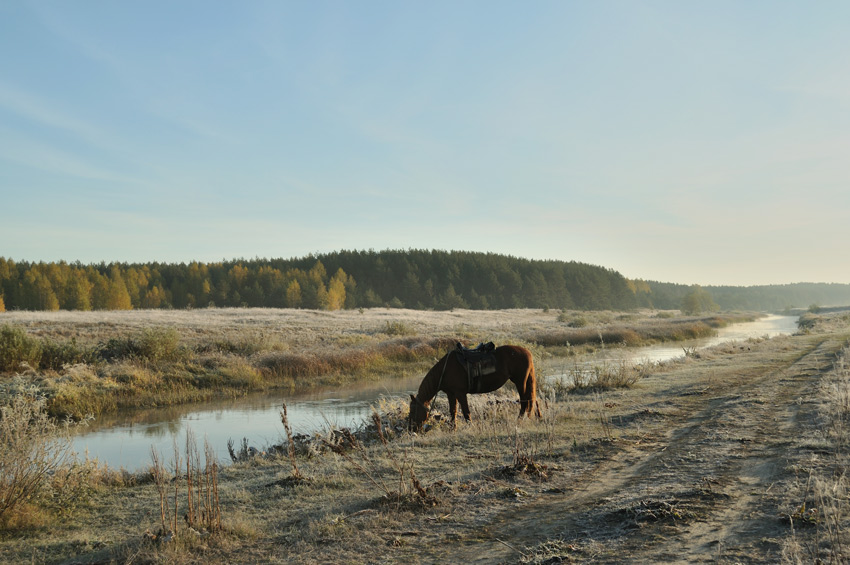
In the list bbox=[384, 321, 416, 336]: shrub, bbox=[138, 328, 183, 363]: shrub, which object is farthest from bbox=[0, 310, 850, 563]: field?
bbox=[384, 321, 416, 336]: shrub

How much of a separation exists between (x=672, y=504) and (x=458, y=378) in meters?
5.39

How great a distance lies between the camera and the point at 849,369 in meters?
15.8

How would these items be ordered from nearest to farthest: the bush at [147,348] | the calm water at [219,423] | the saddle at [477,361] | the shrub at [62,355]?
1. the saddle at [477,361]
2. the calm water at [219,423]
3. the shrub at [62,355]
4. the bush at [147,348]

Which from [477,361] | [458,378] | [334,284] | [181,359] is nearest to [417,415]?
[458,378]

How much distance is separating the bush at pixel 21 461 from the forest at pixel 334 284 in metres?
72.4

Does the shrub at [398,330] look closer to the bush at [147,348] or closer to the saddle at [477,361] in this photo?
the bush at [147,348]

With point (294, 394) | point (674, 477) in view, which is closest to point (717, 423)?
point (674, 477)

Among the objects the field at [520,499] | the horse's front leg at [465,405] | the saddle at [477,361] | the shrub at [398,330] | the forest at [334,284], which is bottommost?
the field at [520,499]

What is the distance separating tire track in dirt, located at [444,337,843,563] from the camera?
4.87 m

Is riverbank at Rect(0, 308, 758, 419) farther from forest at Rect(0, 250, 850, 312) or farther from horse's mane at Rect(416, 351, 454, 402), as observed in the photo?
forest at Rect(0, 250, 850, 312)

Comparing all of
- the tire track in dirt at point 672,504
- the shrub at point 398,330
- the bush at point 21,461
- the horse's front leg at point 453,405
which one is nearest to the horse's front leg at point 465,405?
the horse's front leg at point 453,405

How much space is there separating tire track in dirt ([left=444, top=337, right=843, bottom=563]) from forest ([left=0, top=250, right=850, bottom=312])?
245 feet

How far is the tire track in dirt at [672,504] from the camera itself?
4.87 meters

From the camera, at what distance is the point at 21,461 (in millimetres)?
7004
